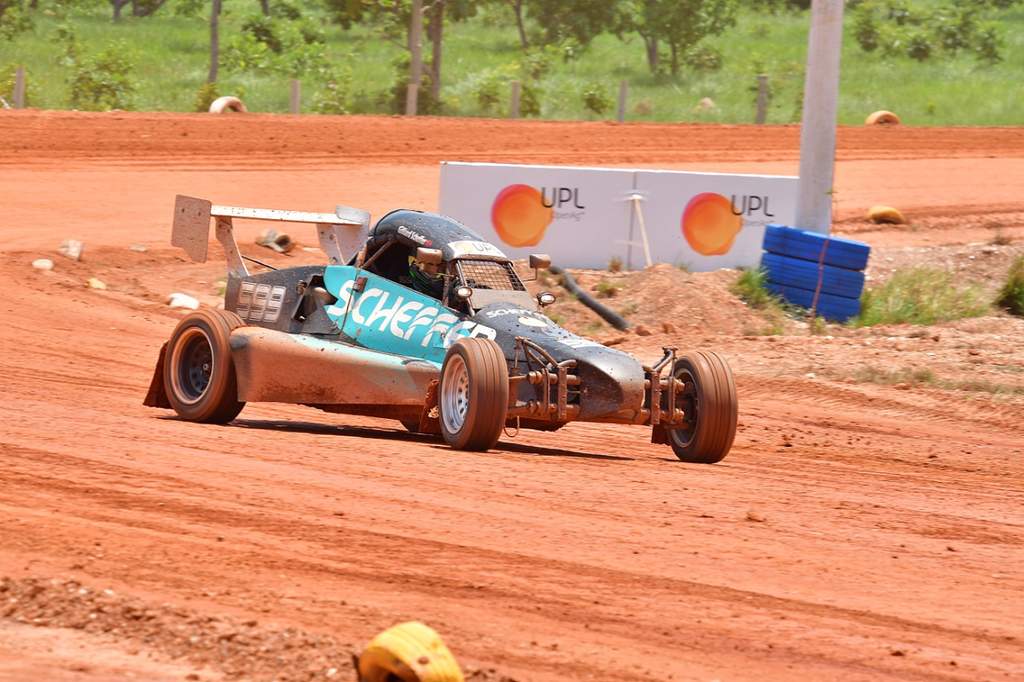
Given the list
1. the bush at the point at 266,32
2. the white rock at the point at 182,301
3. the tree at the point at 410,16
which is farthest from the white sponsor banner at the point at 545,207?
the bush at the point at 266,32

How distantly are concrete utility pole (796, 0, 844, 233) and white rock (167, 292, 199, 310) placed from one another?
8.20 m

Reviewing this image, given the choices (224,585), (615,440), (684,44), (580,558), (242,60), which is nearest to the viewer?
(224,585)

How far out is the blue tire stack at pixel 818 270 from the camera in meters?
19.9

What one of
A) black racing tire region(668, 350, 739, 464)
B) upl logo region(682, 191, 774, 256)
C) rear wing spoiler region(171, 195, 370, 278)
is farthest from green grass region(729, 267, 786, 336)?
black racing tire region(668, 350, 739, 464)

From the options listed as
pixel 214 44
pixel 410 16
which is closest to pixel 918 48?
pixel 410 16

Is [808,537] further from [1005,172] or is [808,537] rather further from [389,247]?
[1005,172]

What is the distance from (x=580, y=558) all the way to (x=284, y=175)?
2029 cm

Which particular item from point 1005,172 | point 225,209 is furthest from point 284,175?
point 1005,172

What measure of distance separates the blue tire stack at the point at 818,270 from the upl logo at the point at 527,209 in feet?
8.94

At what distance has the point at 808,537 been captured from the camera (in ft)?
26.7

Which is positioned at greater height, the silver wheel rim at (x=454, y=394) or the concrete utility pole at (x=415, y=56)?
the concrete utility pole at (x=415, y=56)

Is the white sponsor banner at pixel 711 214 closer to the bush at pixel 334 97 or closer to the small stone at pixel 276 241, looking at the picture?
the small stone at pixel 276 241

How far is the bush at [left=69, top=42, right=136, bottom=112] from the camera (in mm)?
36969

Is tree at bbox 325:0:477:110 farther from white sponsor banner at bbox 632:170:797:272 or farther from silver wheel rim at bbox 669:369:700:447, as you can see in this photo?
silver wheel rim at bbox 669:369:700:447
